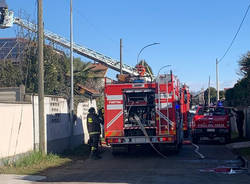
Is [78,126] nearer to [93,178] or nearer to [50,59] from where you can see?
[50,59]

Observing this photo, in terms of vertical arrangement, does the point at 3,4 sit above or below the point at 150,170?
above

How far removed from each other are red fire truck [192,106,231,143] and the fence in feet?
19.5

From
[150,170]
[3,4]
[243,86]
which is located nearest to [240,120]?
[243,86]

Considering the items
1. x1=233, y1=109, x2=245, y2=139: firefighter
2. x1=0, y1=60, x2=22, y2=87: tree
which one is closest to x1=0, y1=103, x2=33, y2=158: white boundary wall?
x1=0, y1=60, x2=22, y2=87: tree

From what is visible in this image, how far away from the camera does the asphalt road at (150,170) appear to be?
10.6 metres

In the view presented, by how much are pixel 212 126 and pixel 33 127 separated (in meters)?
9.52

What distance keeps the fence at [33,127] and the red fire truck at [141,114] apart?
8.64 feet

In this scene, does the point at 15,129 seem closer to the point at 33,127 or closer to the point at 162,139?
the point at 33,127

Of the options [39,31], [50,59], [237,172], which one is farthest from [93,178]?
[50,59]

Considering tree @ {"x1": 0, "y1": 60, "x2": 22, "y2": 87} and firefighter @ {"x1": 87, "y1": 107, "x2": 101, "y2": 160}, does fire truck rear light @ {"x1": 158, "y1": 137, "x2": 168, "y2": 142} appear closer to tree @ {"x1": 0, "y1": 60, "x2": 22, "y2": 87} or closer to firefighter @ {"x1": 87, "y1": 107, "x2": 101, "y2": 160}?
firefighter @ {"x1": 87, "y1": 107, "x2": 101, "y2": 160}

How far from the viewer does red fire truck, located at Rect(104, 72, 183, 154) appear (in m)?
15.1

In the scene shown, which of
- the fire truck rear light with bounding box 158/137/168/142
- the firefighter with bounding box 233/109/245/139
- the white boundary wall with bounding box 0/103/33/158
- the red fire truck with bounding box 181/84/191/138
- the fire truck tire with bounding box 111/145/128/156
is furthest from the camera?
the firefighter with bounding box 233/109/245/139

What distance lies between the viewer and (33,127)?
50.4 ft

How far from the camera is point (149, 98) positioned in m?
15.6
